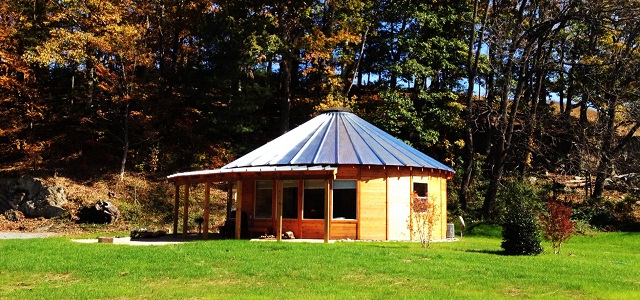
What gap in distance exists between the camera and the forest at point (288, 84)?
24.7 meters

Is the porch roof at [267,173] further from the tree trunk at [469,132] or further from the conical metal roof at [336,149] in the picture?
the tree trunk at [469,132]

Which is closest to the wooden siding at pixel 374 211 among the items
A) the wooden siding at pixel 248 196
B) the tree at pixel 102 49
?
the wooden siding at pixel 248 196

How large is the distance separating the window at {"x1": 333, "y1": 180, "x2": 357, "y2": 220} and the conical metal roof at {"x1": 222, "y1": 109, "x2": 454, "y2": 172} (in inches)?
29.5

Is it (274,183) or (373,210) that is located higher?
(274,183)

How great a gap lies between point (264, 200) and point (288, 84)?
10.8m

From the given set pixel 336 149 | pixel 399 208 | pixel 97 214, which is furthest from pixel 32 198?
pixel 399 208

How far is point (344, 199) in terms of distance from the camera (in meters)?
16.3

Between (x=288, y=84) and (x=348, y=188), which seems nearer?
(x=348, y=188)

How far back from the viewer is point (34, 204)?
22109 millimetres

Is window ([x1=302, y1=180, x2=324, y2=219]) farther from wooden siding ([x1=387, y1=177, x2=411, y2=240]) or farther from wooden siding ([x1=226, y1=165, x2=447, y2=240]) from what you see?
wooden siding ([x1=387, y1=177, x2=411, y2=240])

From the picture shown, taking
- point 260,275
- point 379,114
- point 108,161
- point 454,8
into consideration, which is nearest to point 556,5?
point 454,8

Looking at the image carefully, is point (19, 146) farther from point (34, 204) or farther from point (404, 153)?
point (404, 153)

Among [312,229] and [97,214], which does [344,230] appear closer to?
[312,229]

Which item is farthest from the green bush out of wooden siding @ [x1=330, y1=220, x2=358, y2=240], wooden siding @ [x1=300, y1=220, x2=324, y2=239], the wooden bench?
the wooden bench
